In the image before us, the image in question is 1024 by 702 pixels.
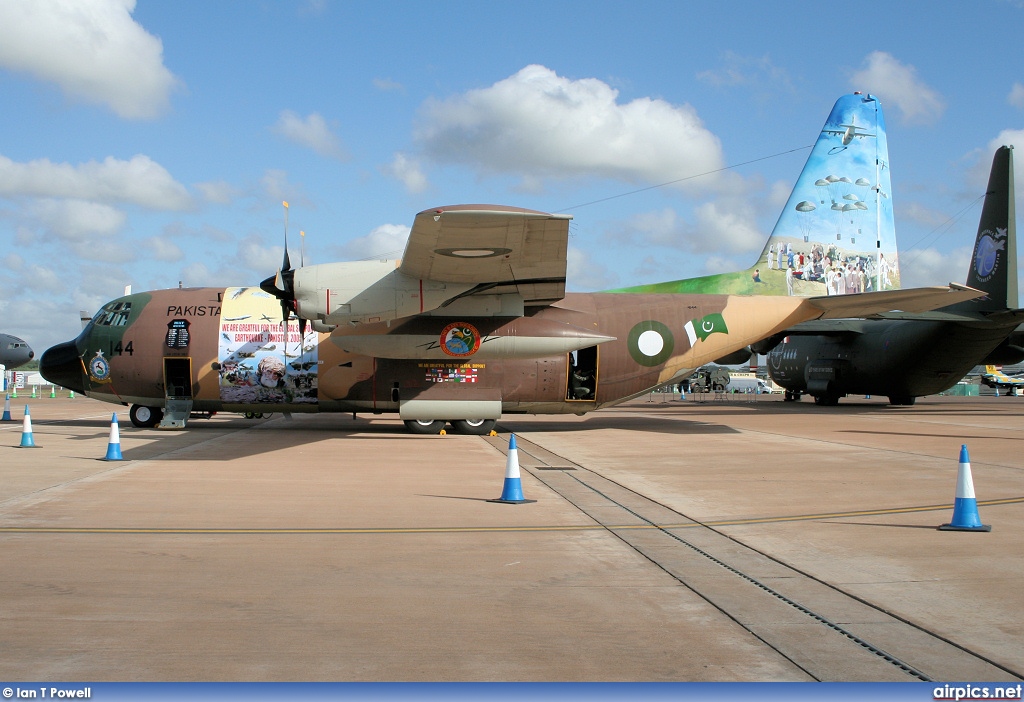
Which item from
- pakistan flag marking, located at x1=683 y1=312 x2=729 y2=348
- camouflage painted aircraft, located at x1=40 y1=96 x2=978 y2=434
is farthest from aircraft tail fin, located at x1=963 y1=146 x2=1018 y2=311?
pakistan flag marking, located at x1=683 y1=312 x2=729 y2=348

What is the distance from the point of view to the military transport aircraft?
50781 millimetres

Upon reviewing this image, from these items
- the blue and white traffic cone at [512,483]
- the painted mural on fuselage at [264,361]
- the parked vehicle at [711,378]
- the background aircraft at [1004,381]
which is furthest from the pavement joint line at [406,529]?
the background aircraft at [1004,381]

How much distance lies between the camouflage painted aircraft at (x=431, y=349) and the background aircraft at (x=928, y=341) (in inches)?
382

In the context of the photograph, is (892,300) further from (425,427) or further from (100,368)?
(100,368)

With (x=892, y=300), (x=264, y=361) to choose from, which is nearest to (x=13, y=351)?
(x=264, y=361)

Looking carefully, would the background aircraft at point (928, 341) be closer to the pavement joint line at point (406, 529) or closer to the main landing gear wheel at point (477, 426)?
the main landing gear wheel at point (477, 426)

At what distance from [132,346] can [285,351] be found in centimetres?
378

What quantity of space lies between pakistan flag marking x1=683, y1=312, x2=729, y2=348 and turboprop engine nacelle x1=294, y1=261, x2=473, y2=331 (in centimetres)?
679

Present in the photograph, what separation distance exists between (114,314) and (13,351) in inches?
1486

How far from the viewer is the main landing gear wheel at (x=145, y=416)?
20719mm

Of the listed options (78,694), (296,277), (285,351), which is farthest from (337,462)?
(78,694)

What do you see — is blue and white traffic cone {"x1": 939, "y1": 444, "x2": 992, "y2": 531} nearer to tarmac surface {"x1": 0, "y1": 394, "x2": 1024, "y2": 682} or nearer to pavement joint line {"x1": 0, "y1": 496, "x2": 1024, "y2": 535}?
tarmac surface {"x1": 0, "y1": 394, "x2": 1024, "y2": 682}

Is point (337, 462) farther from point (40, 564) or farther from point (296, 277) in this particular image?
point (40, 564)

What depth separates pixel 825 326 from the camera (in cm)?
3497
